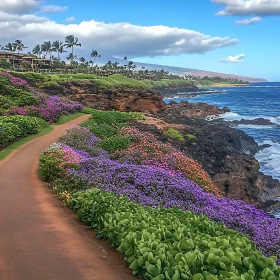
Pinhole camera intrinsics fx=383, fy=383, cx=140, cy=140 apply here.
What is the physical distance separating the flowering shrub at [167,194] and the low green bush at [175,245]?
1133mm

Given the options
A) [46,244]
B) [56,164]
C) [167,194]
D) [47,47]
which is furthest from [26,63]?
[46,244]

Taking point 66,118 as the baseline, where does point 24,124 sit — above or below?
above

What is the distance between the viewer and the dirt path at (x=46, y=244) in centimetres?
532

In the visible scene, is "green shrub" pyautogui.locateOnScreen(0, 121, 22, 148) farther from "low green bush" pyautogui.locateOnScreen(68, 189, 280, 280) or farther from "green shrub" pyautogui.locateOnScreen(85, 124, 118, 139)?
"low green bush" pyautogui.locateOnScreen(68, 189, 280, 280)

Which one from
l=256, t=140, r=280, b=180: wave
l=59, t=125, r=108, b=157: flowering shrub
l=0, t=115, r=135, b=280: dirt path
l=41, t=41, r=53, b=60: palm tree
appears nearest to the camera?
l=0, t=115, r=135, b=280: dirt path

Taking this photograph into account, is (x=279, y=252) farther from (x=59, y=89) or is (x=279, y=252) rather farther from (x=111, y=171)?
(x=59, y=89)

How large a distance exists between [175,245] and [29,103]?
20.8 m

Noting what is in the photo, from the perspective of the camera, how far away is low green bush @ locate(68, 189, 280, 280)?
4.66 m

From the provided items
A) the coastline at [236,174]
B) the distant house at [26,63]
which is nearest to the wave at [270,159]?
the coastline at [236,174]

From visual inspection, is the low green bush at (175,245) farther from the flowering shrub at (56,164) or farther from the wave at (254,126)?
the wave at (254,126)

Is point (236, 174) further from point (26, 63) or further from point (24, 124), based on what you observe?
point (26, 63)

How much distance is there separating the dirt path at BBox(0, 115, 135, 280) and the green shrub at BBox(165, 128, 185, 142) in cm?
1137

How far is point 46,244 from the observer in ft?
20.8

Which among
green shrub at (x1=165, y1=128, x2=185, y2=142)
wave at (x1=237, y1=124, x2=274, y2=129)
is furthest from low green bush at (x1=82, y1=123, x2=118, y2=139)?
wave at (x1=237, y1=124, x2=274, y2=129)
